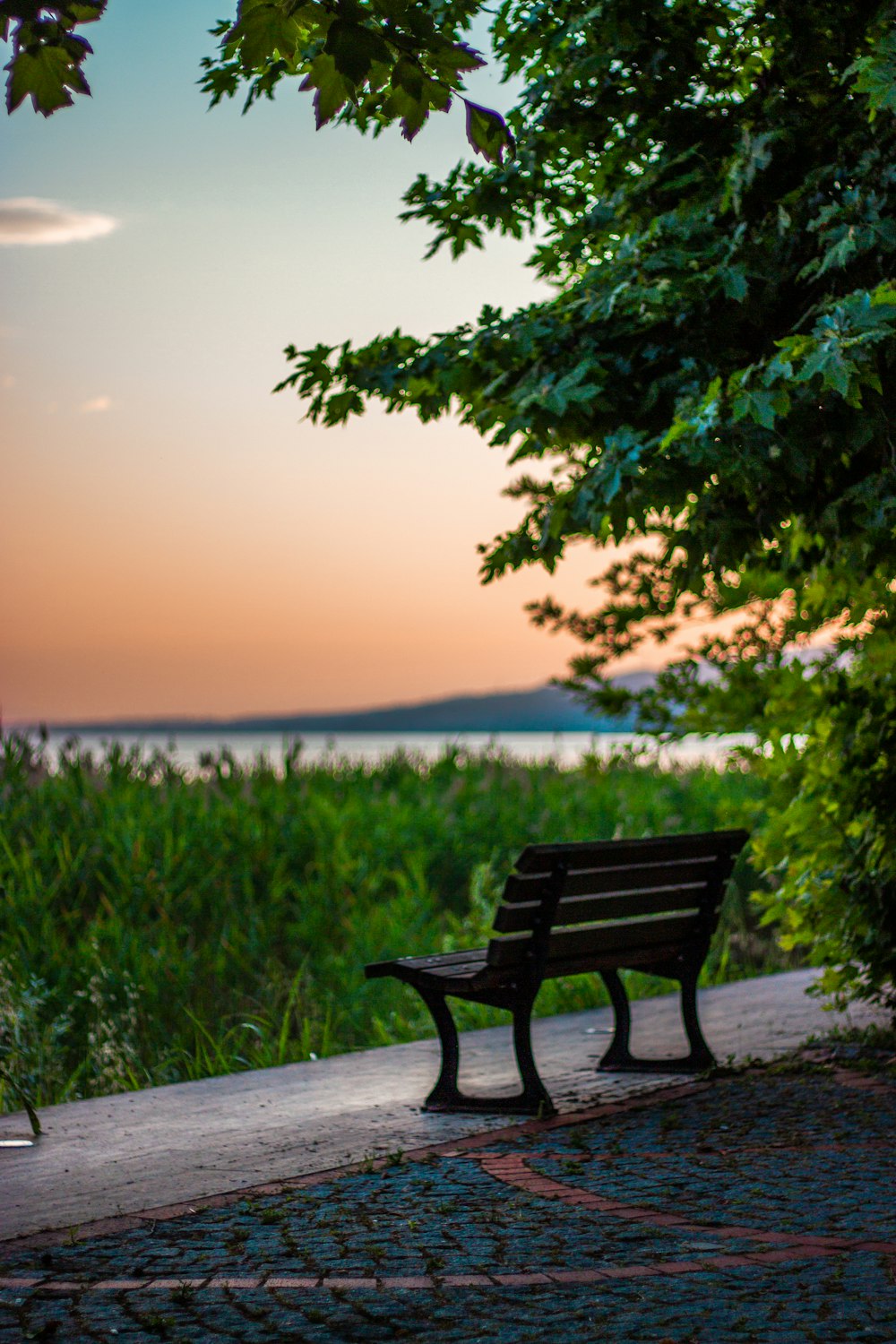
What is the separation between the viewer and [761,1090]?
18.3ft

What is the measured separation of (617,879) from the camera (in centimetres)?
570

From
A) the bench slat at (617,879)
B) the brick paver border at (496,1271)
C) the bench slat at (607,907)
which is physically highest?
the bench slat at (617,879)

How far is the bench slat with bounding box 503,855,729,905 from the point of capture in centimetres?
521

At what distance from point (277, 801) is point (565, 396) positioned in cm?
679

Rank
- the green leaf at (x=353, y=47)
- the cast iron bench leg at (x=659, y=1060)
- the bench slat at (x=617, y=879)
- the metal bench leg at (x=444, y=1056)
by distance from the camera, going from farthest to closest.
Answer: the cast iron bench leg at (x=659, y=1060) < the metal bench leg at (x=444, y=1056) < the bench slat at (x=617, y=879) < the green leaf at (x=353, y=47)

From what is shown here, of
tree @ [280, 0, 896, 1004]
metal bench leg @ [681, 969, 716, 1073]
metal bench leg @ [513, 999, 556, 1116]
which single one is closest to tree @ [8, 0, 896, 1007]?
tree @ [280, 0, 896, 1004]

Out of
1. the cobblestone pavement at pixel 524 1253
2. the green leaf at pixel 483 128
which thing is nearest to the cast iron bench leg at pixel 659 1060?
the cobblestone pavement at pixel 524 1253

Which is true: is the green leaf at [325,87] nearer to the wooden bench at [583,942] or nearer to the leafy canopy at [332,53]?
the leafy canopy at [332,53]

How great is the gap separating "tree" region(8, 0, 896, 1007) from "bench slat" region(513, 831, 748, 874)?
31cm

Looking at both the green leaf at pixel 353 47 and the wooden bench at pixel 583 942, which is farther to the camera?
the wooden bench at pixel 583 942

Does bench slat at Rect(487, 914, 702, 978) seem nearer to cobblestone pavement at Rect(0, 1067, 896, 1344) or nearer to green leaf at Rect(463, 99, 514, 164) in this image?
cobblestone pavement at Rect(0, 1067, 896, 1344)

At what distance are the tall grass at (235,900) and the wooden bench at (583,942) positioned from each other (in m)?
0.65

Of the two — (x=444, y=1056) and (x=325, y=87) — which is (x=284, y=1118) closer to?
(x=444, y=1056)

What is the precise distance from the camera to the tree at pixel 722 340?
4723 mm
